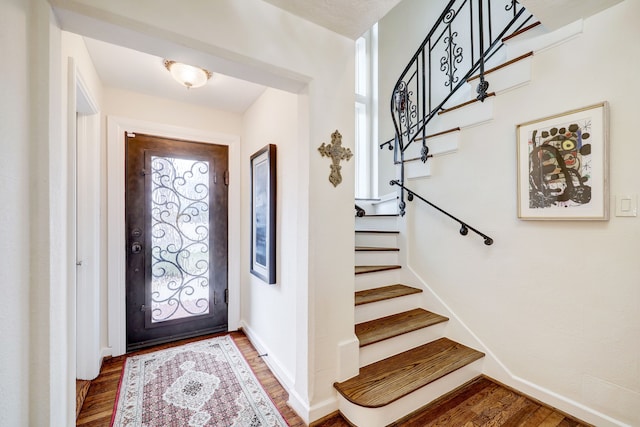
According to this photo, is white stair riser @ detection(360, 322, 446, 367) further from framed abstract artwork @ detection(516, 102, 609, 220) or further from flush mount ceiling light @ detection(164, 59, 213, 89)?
flush mount ceiling light @ detection(164, 59, 213, 89)

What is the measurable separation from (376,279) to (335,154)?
4.43 ft

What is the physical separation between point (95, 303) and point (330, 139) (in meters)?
2.24

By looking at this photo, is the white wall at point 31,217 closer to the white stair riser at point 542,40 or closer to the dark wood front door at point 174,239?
the dark wood front door at point 174,239

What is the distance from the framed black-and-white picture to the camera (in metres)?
2.24

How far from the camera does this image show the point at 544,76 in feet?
5.75

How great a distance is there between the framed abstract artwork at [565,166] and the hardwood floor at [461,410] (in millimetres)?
1228

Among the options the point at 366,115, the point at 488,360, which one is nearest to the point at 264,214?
the point at 488,360

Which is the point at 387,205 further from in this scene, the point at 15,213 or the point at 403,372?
the point at 15,213

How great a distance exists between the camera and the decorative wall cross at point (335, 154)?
1689mm

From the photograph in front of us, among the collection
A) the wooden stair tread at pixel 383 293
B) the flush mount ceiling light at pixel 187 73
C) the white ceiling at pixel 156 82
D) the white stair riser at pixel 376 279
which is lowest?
the wooden stair tread at pixel 383 293

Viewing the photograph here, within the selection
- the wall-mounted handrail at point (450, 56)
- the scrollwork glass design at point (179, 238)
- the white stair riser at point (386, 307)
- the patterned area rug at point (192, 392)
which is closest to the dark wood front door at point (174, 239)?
the scrollwork glass design at point (179, 238)

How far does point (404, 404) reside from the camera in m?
1.64

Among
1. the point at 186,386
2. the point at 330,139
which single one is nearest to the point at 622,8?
the point at 330,139

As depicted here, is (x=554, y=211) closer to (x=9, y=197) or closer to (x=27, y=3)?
(x=9, y=197)
